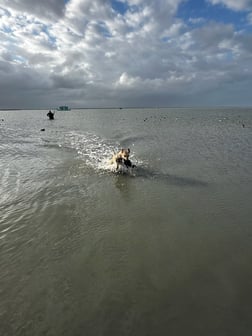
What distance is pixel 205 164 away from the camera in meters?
16.6

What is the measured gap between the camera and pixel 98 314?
4672 mm

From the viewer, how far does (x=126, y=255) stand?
21.6 ft

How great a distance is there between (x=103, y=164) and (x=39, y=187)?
6058mm

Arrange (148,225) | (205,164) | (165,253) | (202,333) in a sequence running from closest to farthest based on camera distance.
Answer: (202,333) < (165,253) < (148,225) < (205,164)

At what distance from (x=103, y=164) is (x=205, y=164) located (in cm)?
788

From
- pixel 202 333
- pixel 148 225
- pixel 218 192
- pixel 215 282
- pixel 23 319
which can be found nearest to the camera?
pixel 202 333

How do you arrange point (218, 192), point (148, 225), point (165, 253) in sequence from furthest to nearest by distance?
point (218, 192), point (148, 225), point (165, 253)

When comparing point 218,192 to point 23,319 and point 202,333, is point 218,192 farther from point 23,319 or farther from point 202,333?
point 23,319

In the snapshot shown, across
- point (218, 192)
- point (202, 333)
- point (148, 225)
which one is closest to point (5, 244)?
point (148, 225)

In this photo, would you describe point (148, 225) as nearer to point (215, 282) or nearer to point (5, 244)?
point (215, 282)

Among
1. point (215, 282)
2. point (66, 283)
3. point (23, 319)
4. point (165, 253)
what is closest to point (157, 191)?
point (165, 253)

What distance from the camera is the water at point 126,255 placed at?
4.59m

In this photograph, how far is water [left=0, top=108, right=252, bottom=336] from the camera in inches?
181

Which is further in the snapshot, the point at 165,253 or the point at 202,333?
the point at 165,253
